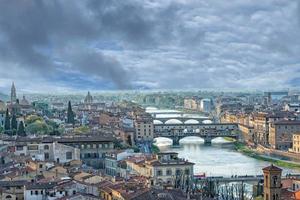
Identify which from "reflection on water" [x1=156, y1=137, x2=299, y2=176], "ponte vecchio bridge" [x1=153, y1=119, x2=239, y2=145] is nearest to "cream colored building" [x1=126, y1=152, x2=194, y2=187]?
"reflection on water" [x1=156, y1=137, x2=299, y2=176]

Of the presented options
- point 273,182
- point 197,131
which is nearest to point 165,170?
point 273,182

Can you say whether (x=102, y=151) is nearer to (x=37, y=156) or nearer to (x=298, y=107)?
(x=37, y=156)

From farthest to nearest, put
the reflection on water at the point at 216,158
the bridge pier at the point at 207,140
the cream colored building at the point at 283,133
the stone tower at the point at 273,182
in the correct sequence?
the bridge pier at the point at 207,140
the cream colored building at the point at 283,133
the reflection on water at the point at 216,158
the stone tower at the point at 273,182

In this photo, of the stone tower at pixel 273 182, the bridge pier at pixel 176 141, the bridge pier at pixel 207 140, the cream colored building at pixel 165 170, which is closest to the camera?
the stone tower at pixel 273 182

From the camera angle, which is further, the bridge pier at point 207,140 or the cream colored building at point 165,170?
the bridge pier at point 207,140

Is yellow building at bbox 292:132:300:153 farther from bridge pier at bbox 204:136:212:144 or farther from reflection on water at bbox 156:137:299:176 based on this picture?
bridge pier at bbox 204:136:212:144

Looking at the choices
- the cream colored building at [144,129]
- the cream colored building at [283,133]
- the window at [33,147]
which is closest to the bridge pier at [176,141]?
the cream colored building at [144,129]

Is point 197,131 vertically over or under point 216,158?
over

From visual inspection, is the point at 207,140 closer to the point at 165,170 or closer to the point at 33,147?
the point at 33,147

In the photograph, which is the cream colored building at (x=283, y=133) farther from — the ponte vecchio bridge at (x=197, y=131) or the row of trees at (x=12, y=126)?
the row of trees at (x=12, y=126)
